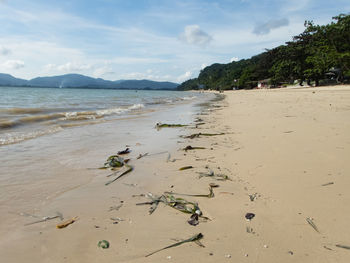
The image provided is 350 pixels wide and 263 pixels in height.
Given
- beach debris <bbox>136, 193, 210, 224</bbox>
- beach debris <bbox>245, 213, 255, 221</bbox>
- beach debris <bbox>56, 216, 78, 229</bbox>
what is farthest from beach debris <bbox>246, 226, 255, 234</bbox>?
beach debris <bbox>56, 216, 78, 229</bbox>

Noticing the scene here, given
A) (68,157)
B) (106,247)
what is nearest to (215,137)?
(68,157)

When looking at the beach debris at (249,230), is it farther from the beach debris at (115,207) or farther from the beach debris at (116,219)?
the beach debris at (115,207)

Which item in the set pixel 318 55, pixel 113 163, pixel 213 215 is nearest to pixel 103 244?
pixel 213 215

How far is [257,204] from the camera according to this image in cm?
237

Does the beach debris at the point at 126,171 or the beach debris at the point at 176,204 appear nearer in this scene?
the beach debris at the point at 176,204

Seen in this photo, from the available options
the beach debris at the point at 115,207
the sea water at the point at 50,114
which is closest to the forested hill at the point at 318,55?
the sea water at the point at 50,114

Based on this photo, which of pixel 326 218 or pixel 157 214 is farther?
pixel 157 214

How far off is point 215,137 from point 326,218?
4.00 metres

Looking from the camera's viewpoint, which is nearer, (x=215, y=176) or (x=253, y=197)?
(x=253, y=197)

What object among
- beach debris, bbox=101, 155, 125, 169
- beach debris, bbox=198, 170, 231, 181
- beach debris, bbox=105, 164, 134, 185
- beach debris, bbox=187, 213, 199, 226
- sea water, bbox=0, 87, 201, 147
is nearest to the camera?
beach debris, bbox=187, 213, 199, 226

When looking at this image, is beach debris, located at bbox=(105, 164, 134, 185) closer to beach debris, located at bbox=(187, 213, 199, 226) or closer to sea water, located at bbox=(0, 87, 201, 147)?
beach debris, located at bbox=(187, 213, 199, 226)

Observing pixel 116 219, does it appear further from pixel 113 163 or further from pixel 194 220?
pixel 113 163

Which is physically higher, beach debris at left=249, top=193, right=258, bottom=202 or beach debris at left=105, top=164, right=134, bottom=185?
beach debris at left=249, top=193, right=258, bottom=202

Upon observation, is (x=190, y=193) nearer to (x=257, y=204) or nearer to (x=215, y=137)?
(x=257, y=204)
